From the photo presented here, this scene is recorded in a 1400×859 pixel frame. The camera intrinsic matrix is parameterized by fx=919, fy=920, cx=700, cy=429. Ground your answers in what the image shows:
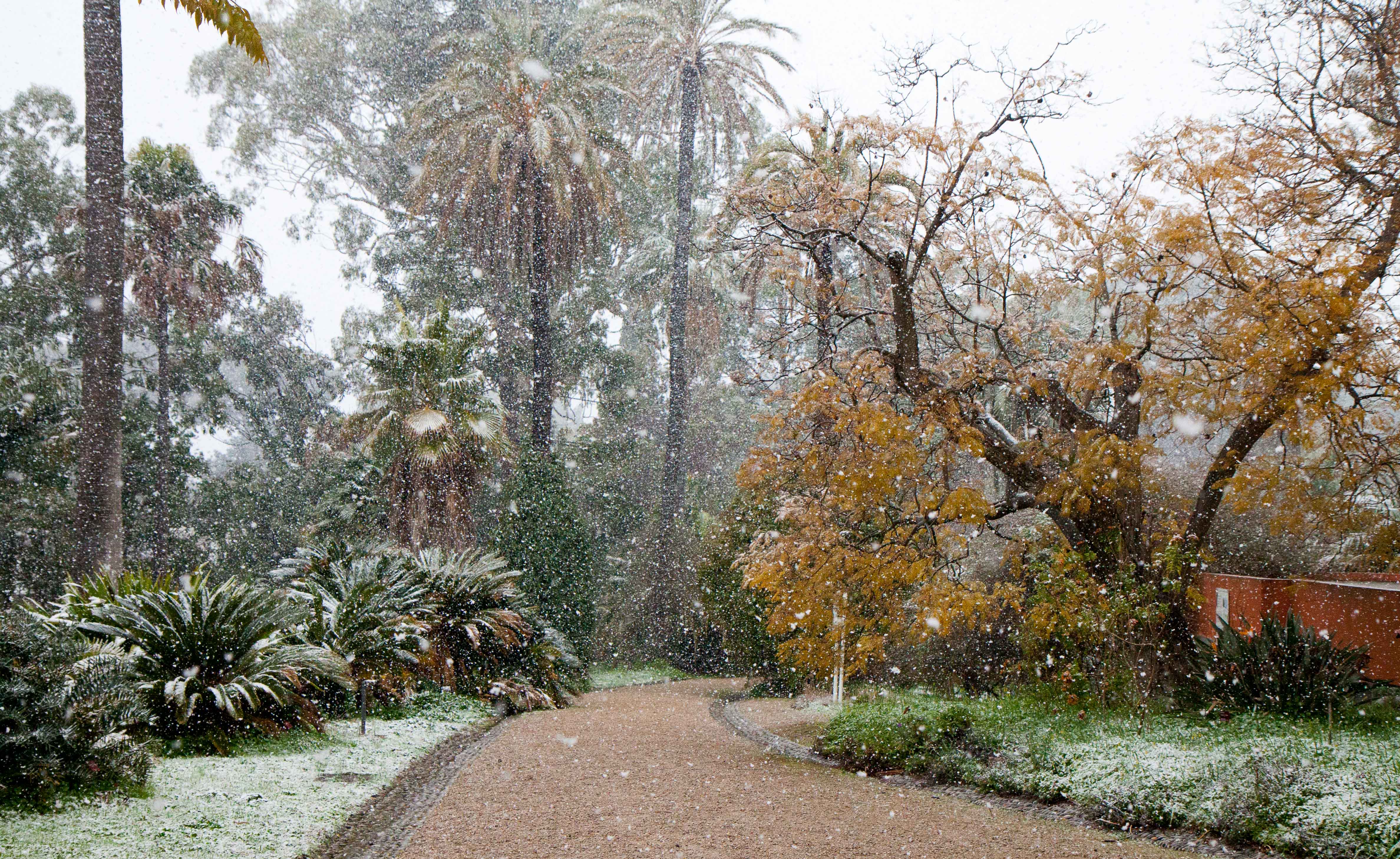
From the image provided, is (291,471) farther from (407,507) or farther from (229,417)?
Result: (407,507)

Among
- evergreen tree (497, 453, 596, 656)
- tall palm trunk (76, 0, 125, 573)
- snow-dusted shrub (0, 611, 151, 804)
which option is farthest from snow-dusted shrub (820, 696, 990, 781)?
evergreen tree (497, 453, 596, 656)

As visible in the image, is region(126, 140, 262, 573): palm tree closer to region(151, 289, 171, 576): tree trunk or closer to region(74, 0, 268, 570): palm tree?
region(151, 289, 171, 576): tree trunk

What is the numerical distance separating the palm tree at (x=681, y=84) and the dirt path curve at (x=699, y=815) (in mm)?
11362

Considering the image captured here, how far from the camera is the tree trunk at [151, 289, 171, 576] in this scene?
1842 centimetres

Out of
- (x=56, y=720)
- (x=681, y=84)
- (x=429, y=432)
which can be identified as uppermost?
(x=681, y=84)

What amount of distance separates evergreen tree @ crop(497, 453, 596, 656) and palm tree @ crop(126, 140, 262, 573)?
23.7 feet

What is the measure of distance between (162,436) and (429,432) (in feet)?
24.1

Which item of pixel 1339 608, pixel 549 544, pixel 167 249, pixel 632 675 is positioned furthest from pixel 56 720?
pixel 167 249

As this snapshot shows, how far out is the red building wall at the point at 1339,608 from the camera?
9523 millimetres

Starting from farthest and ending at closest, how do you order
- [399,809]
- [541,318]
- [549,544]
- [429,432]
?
1. [541,318]
2. [549,544]
3. [429,432]
4. [399,809]

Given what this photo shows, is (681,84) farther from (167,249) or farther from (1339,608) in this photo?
(1339,608)

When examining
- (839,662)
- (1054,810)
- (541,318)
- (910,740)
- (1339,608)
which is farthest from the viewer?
(541,318)

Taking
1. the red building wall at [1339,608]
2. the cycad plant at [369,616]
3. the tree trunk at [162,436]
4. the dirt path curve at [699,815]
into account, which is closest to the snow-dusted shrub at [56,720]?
the dirt path curve at [699,815]

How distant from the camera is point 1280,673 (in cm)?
787
